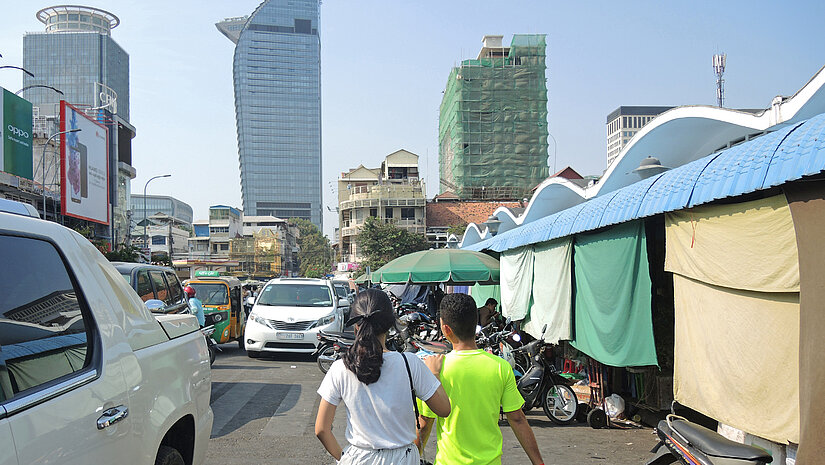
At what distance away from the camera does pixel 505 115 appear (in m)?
68.6

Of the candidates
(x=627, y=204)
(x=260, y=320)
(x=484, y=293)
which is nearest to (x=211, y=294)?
(x=260, y=320)

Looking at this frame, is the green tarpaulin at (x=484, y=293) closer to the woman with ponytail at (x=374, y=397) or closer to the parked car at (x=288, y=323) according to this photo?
the parked car at (x=288, y=323)

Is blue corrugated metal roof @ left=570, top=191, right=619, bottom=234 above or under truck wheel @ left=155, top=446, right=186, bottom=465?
above

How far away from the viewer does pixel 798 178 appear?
3.91m

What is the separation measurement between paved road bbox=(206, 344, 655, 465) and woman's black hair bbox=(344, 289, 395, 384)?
3635mm

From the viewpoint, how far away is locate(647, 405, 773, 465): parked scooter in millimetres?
4035

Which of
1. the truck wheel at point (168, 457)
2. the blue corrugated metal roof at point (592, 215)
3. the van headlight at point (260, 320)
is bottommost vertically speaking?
the van headlight at point (260, 320)

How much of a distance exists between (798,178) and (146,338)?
3774 millimetres

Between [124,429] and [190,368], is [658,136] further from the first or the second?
[124,429]

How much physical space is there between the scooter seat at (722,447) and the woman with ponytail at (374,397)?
6.82 feet

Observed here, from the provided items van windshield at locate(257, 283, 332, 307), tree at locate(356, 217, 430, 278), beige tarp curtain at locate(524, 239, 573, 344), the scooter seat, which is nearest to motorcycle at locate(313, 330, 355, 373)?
van windshield at locate(257, 283, 332, 307)

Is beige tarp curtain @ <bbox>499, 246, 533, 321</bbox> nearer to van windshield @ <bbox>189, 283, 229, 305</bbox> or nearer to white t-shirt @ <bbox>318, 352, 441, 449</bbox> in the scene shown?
van windshield @ <bbox>189, 283, 229, 305</bbox>

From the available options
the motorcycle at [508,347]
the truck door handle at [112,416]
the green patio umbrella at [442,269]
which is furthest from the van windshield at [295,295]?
the truck door handle at [112,416]

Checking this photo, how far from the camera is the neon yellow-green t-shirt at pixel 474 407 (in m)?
3.52
